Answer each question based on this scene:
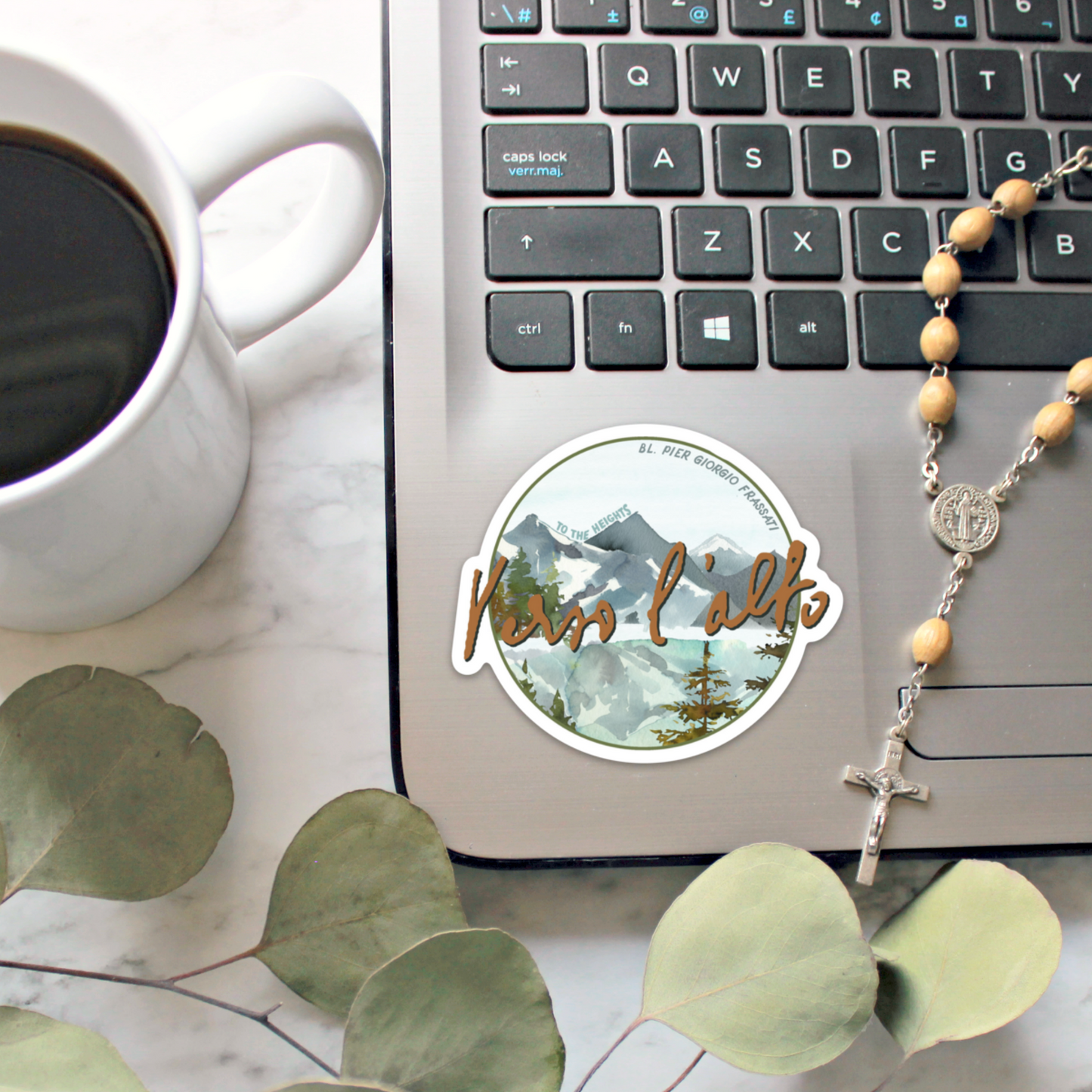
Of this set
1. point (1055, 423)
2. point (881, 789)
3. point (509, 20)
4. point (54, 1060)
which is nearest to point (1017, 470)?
point (1055, 423)

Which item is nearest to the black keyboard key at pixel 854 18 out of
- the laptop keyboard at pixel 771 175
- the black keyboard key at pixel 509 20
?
the laptop keyboard at pixel 771 175

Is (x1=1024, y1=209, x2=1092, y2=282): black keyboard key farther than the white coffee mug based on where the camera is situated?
Yes

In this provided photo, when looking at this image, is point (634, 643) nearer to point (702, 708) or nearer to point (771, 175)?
point (702, 708)

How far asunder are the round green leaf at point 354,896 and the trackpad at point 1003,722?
161mm

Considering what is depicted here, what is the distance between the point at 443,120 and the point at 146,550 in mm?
174

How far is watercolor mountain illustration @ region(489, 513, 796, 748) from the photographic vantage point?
0.28 meters

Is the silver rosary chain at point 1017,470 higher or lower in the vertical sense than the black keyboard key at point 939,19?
lower

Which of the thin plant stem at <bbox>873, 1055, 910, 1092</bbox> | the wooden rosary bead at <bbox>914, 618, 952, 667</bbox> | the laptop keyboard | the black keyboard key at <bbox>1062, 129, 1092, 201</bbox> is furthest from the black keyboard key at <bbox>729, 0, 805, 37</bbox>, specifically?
the thin plant stem at <bbox>873, 1055, 910, 1092</bbox>

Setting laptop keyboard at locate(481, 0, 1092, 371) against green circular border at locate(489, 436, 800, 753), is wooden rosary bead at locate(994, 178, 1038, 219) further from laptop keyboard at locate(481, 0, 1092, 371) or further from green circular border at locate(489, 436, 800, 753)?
green circular border at locate(489, 436, 800, 753)

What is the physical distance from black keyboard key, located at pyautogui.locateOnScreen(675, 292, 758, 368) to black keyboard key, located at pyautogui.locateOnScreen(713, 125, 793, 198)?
38mm

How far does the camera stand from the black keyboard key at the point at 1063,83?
12.0 inches

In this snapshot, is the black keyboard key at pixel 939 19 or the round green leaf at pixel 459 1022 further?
the black keyboard key at pixel 939 19

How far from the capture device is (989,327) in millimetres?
300

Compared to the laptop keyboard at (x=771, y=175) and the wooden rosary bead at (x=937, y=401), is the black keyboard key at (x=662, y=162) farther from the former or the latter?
the wooden rosary bead at (x=937, y=401)
